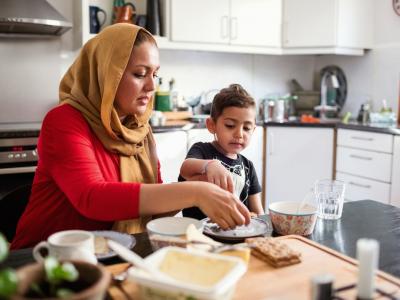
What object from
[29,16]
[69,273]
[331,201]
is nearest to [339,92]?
[29,16]

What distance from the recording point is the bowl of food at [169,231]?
0.98 m

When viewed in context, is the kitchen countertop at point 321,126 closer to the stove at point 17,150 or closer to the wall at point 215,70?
the wall at point 215,70

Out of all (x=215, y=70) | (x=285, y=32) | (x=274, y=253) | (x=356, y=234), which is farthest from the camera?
(x=215, y=70)

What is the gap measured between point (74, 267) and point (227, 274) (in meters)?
0.24

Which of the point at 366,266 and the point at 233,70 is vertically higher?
the point at 233,70

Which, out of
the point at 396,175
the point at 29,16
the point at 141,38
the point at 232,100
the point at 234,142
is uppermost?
the point at 29,16

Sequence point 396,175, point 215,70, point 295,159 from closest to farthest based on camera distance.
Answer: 1. point 396,175
2. point 295,159
3. point 215,70

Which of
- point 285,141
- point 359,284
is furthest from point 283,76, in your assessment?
point 359,284

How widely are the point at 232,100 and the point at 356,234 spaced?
68 centimetres

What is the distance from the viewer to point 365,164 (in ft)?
10.9

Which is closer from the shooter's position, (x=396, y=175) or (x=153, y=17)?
(x=396, y=175)

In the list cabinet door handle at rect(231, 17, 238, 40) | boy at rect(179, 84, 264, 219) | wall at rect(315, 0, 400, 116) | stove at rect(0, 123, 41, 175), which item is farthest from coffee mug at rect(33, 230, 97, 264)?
wall at rect(315, 0, 400, 116)

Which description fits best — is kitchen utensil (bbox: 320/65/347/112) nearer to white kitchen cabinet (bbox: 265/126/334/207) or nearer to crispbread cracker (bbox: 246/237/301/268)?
white kitchen cabinet (bbox: 265/126/334/207)

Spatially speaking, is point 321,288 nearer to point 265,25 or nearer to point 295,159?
point 295,159
